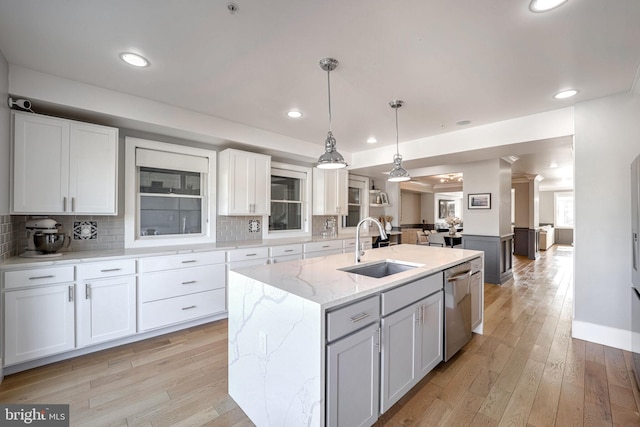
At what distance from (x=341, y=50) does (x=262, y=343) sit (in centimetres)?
207

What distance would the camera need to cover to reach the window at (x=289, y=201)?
4.73m

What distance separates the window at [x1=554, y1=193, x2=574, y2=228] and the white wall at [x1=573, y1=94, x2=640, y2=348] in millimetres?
10923

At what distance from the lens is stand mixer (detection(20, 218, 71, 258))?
98.0 inches

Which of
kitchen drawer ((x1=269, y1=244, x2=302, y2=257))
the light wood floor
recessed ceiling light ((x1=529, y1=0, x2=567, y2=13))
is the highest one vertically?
recessed ceiling light ((x1=529, y1=0, x2=567, y2=13))

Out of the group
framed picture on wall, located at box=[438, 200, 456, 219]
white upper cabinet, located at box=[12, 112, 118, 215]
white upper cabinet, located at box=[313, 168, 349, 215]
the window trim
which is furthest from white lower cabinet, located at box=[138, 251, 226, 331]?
framed picture on wall, located at box=[438, 200, 456, 219]

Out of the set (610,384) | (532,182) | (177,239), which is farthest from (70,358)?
(532,182)

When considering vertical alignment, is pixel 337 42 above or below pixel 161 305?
above

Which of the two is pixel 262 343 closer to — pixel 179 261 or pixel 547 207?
pixel 179 261

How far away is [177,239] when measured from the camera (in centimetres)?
362

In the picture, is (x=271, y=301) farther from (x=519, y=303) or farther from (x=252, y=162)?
(x=519, y=303)

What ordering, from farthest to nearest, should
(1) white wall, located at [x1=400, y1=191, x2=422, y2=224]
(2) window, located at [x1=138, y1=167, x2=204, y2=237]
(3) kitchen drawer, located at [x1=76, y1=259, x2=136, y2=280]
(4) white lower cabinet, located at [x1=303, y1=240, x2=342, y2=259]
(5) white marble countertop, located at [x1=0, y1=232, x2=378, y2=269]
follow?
(1) white wall, located at [x1=400, y1=191, x2=422, y2=224] → (4) white lower cabinet, located at [x1=303, y1=240, x2=342, y2=259] → (2) window, located at [x1=138, y1=167, x2=204, y2=237] → (3) kitchen drawer, located at [x1=76, y1=259, x2=136, y2=280] → (5) white marble countertop, located at [x1=0, y1=232, x2=378, y2=269]

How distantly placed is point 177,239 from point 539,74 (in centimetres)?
418

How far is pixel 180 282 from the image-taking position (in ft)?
10.2

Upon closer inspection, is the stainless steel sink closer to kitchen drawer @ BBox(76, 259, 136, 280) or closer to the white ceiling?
the white ceiling
